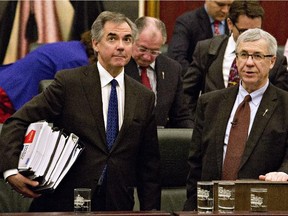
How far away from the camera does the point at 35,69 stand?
262 inches

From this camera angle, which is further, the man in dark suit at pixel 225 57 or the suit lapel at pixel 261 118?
the man in dark suit at pixel 225 57

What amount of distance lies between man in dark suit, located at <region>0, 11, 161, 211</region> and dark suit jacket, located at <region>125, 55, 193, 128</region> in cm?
112

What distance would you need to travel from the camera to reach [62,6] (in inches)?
330

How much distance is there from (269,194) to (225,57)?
207 cm

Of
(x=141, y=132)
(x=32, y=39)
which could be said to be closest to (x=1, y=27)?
(x=32, y=39)

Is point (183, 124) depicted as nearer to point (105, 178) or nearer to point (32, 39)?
point (105, 178)

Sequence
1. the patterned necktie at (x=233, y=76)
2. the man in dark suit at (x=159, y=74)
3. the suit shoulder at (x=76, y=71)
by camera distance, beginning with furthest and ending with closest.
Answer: the man in dark suit at (x=159, y=74)
the patterned necktie at (x=233, y=76)
the suit shoulder at (x=76, y=71)

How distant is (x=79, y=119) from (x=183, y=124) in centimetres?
143

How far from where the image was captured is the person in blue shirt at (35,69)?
6461 millimetres

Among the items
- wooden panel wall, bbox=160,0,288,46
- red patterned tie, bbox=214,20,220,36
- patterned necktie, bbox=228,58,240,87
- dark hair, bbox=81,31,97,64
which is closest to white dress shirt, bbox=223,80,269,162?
patterned necktie, bbox=228,58,240,87

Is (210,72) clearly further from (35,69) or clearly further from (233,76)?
(35,69)

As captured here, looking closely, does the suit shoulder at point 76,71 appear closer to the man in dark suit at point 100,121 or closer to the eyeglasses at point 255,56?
the man in dark suit at point 100,121

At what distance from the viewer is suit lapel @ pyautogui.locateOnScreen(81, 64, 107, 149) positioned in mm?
4852

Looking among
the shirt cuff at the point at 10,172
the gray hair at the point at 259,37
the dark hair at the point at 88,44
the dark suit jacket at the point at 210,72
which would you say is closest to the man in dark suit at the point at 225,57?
the dark suit jacket at the point at 210,72
